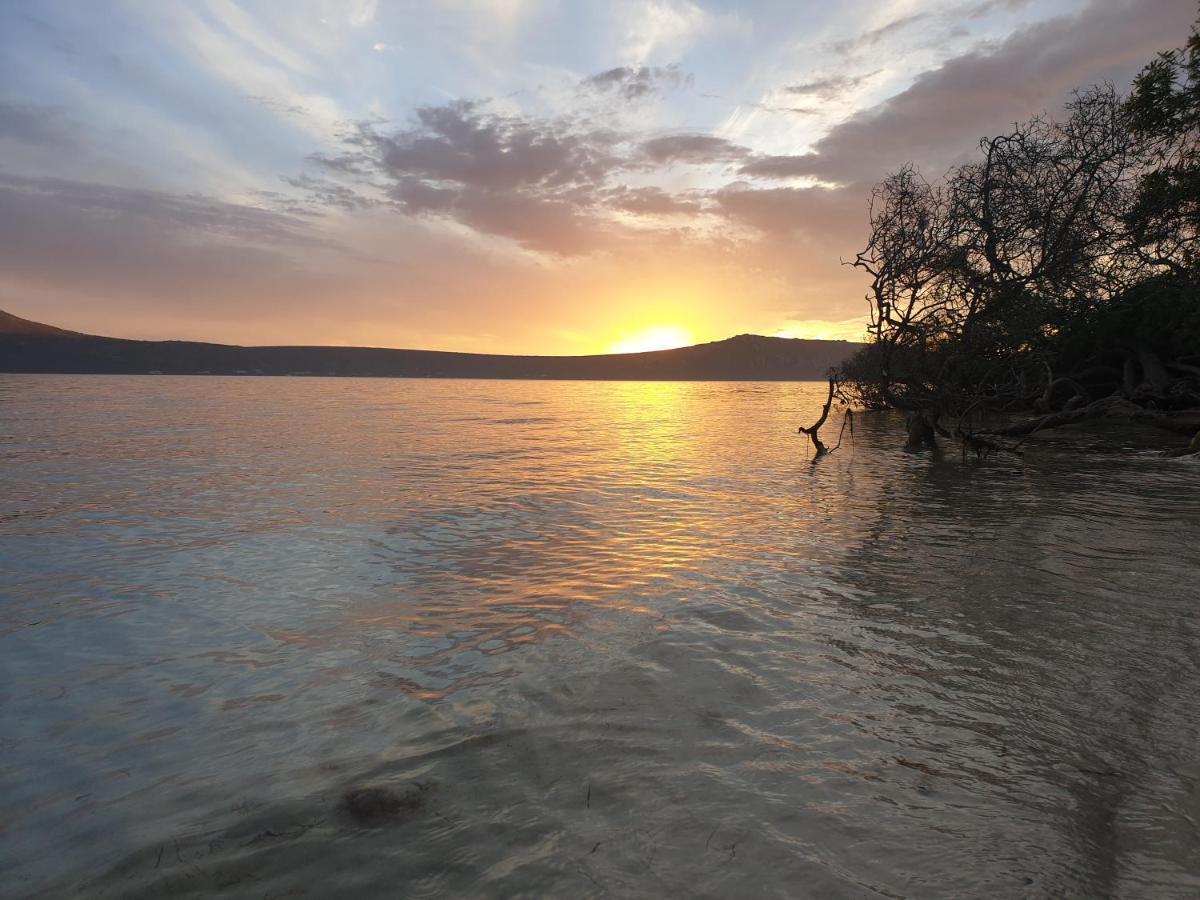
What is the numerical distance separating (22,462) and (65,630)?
1762 centimetres

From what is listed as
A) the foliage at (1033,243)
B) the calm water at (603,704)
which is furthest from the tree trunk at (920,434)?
the calm water at (603,704)

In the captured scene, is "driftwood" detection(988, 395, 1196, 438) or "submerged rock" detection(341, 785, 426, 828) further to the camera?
"driftwood" detection(988, 395, 1196, 438)

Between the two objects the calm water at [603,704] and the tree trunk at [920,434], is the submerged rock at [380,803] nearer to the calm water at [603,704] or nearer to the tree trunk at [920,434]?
the calm water at [603,704]

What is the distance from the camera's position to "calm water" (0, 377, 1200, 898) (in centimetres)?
344

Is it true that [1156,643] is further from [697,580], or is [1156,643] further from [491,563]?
[491,563]

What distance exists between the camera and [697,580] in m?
8.65

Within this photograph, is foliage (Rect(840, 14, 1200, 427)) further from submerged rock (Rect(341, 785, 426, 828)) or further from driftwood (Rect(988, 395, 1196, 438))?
submerged rock (Rect(341, 785, 426, 828))

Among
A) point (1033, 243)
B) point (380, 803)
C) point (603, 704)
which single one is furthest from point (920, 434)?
point (380, 803)

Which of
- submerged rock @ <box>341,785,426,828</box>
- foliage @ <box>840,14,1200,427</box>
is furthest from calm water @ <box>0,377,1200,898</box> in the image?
foliage @ <box>840,14,1200,427</box>

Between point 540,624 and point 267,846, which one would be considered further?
point 540,624

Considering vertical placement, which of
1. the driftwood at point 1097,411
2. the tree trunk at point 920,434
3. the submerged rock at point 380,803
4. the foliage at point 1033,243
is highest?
the foliage at point 1033,243

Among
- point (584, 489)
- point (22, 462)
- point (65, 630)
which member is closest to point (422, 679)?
point (65, 630)

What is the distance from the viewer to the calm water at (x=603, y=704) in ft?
11.3

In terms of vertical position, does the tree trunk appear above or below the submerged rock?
above
